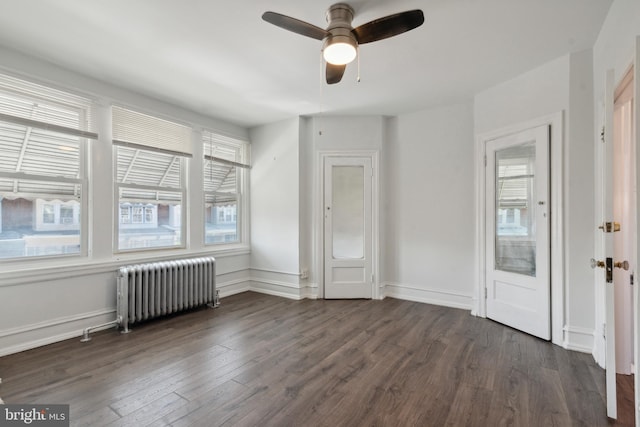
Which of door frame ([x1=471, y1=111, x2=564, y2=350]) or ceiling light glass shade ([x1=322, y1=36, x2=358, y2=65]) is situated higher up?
ceiling light glass shade ([x1=322, y1=36, x2=358, y2=65])

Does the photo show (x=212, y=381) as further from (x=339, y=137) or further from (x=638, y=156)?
(x=339, y=137)

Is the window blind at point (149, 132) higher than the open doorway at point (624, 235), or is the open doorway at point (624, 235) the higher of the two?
the window blind at point (149, 132)

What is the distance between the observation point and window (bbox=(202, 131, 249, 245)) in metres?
4.43

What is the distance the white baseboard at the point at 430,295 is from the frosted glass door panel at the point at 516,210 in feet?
2.40

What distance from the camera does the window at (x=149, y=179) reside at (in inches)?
136

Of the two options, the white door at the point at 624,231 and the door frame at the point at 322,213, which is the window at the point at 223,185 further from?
the white door at the point at 624,231

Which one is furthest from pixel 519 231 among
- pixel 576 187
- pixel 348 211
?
pixel 348 211

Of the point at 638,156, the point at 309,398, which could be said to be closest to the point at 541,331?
the point at 638,156

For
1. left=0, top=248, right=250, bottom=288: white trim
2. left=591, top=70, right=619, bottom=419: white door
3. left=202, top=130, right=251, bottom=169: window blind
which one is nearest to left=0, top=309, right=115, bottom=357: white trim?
left=0, top=248, right=250, bottom=288: white trim

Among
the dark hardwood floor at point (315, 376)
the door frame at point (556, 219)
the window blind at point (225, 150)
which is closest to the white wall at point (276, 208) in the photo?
the window blind at point (225, 150)

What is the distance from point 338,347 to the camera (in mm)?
2762

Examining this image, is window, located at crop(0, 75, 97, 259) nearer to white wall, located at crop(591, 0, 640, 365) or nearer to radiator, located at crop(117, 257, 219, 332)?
radiator, located at crop(117, 257, 219, 332)

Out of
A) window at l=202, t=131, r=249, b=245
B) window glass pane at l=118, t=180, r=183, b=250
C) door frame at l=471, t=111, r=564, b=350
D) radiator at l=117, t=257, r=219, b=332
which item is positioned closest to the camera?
door frame at l=471, t=111, r=564, b=350

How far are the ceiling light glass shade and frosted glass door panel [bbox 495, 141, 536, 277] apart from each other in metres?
2.23
